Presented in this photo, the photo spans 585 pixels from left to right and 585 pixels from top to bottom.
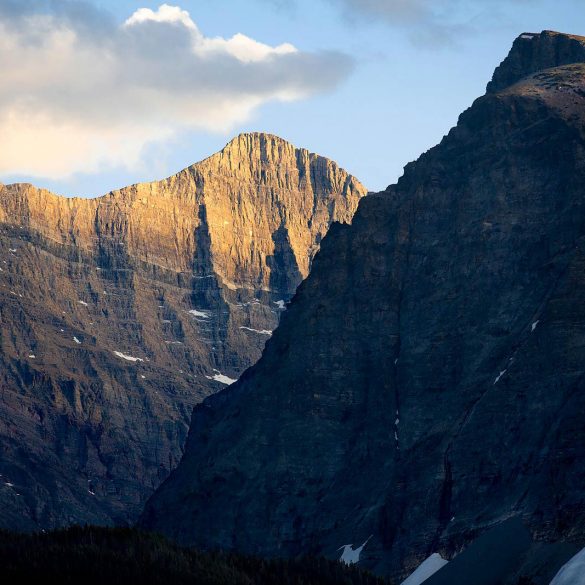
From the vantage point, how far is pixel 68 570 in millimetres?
186875

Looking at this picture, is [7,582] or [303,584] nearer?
[7,582]

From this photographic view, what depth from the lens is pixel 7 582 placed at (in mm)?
180000

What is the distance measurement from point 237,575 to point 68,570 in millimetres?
21830

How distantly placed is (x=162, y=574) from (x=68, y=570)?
11.0 meters

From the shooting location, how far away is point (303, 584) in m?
200

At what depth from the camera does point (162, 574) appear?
192m

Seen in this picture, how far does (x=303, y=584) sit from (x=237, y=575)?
24.8 ft

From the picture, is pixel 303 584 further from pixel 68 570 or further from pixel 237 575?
pixel 68 570

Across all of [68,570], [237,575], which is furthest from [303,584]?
[68,570]

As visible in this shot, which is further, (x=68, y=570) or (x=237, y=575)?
(x=237, y=575)

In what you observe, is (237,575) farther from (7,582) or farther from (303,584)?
(7,582)

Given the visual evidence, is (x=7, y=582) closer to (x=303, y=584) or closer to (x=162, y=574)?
(x=162, y=574)

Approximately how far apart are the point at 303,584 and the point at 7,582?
36394 millimetres

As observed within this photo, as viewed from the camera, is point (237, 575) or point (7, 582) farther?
point (237, 575)
